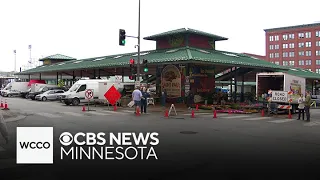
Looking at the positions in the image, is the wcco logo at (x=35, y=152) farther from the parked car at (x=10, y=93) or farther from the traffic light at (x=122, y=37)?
the parked car at (x=10, y=93)

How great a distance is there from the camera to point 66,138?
11750 mm

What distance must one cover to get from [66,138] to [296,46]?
12098 centimetres

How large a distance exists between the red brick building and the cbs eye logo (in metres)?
117

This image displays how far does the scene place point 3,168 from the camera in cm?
735

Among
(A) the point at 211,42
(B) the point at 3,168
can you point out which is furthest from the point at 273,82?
(B) the point at 3,168

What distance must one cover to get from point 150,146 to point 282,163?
12.9 feet

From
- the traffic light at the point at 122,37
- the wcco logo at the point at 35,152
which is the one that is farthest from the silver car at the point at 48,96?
the wcco logo at the point at 35,152

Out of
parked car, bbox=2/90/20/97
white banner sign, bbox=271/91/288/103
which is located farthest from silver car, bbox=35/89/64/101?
white banner sign, bbox=271/91/288/103

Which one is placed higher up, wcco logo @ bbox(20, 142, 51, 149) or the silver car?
the silver car

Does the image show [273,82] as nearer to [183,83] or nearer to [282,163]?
[183,83]

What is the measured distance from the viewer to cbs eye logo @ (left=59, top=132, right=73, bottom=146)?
10555 mm

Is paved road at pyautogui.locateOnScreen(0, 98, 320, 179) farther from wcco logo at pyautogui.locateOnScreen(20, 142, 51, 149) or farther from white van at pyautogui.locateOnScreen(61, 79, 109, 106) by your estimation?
white van at pyautogui.locateOnScreen(61, 79, 109, 106)

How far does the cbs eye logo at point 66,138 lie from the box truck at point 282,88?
15.2m

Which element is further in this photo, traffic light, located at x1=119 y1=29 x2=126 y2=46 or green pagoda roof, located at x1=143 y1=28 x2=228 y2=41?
green pagoda roof, located at x1=143 y1=28 x2=228 y2=41
